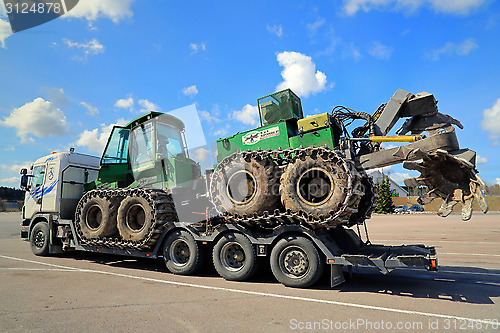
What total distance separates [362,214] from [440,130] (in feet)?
8.90

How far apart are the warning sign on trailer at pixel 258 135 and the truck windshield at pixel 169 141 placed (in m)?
2.73

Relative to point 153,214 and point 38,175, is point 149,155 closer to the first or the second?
point 153,214

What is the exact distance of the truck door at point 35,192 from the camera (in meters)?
11.9

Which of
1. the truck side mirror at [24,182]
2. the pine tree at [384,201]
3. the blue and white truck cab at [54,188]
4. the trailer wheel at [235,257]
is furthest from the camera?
the pine tree at [384,201]

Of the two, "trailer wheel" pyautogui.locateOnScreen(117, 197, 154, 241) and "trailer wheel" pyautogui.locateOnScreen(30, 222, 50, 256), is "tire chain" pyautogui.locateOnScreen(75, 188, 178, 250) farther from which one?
"trailer wheel" pyautogui.locateOnScreen(30, 222, 50, 256)

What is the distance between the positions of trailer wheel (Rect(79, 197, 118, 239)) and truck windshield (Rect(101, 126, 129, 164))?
1.42 m

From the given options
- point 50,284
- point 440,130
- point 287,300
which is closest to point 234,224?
point 287,300

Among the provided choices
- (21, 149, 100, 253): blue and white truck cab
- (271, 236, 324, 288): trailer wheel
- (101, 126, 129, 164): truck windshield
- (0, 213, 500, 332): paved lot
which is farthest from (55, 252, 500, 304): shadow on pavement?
(21, 149, 100, 253): blue and white truck cab

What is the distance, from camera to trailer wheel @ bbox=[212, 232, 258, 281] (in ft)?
23.8

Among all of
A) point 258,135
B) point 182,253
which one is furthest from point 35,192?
point 258,135

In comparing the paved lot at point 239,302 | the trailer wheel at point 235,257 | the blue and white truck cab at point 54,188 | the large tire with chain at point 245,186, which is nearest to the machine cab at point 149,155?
the blue and white truck cab at point 54,188

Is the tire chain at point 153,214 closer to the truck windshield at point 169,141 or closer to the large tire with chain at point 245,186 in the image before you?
the truck windshield at point 169,141

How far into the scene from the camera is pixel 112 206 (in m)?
9.41

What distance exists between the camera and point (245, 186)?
7523 millimetres
